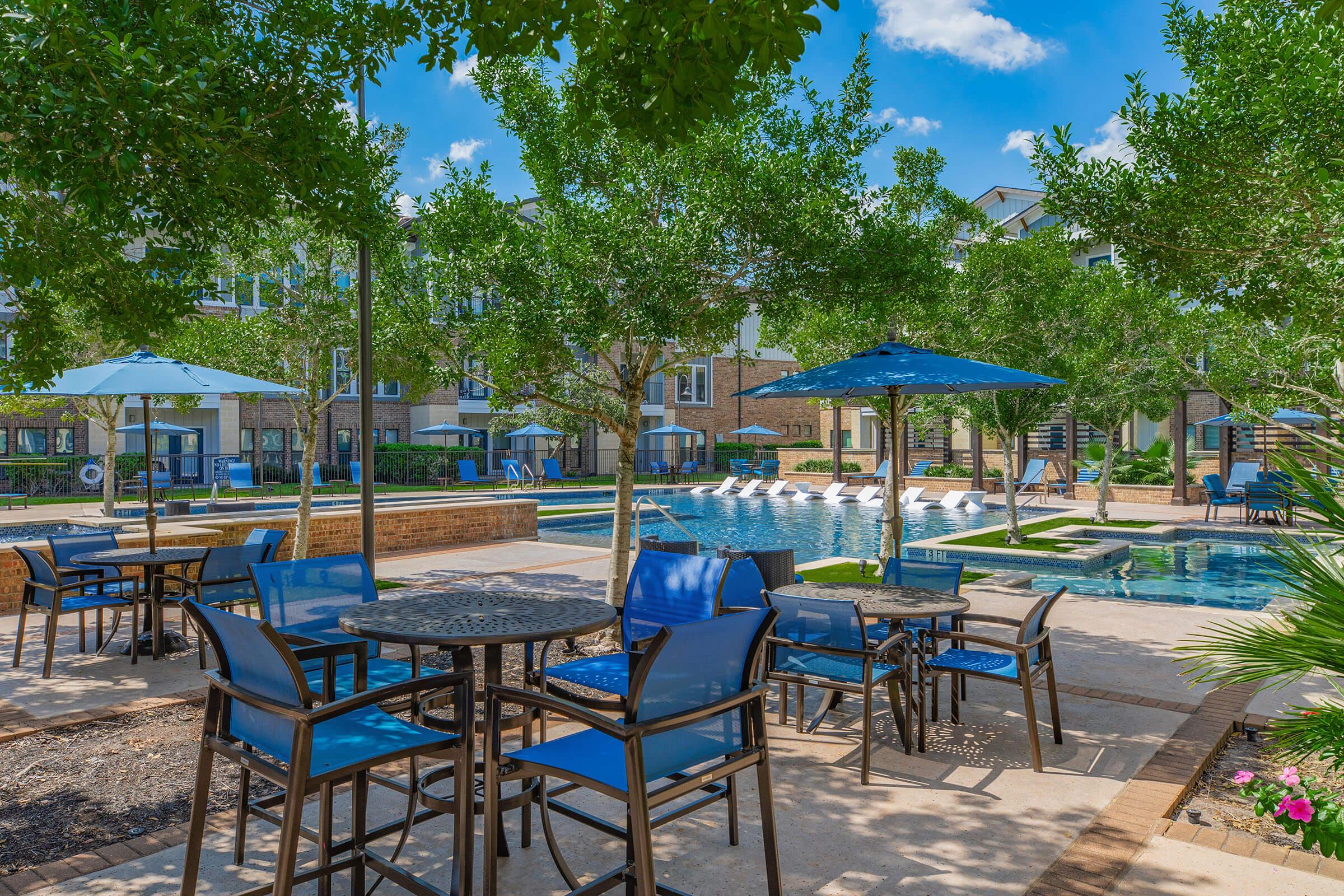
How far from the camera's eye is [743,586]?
16.8ft

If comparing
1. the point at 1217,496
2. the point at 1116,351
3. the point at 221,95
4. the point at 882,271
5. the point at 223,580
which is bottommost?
the point at 1217,496

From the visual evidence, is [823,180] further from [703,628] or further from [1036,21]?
[1036,21]

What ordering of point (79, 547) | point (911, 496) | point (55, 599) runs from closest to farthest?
point (55, 599)
point (79, 547)
point (911, 496)

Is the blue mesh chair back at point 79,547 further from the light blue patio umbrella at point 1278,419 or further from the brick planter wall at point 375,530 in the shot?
the light blue patio umbrella at point 1278,419

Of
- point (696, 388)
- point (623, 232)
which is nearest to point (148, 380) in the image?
point (623, 232)

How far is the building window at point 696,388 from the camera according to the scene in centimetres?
4175

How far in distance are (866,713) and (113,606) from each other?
5.67 meters

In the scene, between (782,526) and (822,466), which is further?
(822,466)

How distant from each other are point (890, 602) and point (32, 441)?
30.9 m

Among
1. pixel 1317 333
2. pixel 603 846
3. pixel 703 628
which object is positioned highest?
pixel 1317 333

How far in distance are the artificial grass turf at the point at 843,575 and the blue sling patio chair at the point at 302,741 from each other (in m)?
6.93

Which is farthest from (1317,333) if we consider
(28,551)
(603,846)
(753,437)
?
(753,437)

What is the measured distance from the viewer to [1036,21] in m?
14.9

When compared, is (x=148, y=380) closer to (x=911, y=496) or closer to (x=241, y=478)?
(x=241, y=478)
